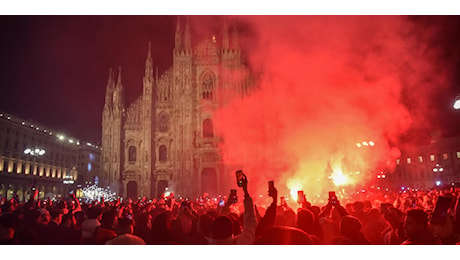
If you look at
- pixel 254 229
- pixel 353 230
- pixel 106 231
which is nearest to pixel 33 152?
pixel 106 231

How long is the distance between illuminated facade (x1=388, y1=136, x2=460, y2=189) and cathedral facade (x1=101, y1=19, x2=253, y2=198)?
28.9 m

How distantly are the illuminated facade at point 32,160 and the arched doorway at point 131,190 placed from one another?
835 centimetres

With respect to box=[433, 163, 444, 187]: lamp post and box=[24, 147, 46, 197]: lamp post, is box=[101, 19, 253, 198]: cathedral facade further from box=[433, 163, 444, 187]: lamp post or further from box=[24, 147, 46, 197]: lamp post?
box=[433, 163, 444, 187]: lamp post

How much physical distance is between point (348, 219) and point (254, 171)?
103 ft

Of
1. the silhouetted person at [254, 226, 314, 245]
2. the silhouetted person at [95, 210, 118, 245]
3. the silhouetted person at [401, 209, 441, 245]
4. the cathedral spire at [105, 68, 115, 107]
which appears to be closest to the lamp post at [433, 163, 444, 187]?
the cathedral spire at [105, 68, 115, 107]

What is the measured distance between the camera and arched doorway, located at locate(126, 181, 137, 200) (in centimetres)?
3919

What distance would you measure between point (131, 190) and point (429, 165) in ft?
149

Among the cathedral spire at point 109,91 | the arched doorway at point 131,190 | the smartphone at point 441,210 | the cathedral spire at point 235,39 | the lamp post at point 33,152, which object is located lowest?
the smartphone at point 441,210

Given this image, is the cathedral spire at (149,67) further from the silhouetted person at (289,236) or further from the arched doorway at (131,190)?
the silhouetted person at (289,236)

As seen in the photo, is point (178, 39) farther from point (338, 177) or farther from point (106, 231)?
point (106, 231)

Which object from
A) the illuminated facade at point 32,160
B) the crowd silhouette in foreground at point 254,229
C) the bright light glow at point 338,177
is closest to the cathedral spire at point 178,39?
the illuminated facade at point 32,160

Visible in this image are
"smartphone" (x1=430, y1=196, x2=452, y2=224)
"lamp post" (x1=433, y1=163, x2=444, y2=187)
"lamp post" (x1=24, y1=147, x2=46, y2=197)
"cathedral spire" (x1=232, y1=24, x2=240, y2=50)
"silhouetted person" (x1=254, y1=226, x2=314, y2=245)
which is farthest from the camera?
"lamp post" (x1=433, y1=163, x2=444, y2=187)

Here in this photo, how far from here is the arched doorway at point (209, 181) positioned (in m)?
38.7

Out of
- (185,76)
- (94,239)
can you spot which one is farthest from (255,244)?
(185,76)
